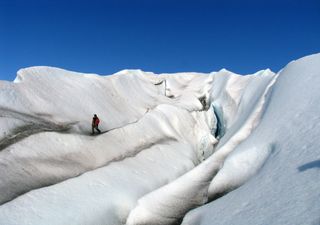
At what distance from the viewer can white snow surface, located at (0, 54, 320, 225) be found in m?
8.46

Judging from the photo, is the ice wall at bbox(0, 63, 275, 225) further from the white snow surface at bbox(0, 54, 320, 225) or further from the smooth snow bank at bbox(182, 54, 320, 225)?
the smooth snow bank at bbox(182, 54, 320, 225)

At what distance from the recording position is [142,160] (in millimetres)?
16641

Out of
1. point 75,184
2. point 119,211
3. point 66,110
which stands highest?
point 66,110

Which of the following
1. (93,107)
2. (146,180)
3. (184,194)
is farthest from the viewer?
(93,107)

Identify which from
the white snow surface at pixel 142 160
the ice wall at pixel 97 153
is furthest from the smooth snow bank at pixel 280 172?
the ice wall at pixel 97 153

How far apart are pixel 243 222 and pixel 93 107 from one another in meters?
13.9

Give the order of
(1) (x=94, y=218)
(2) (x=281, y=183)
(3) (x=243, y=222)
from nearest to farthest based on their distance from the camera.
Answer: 1. (3) (x=243, y=222)
2. (2) (x=281, y=183)
3. (1) (x=94, y=218)

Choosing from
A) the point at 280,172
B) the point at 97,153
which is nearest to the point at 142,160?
the point at 97,153

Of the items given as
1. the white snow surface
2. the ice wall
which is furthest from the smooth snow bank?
the ice wall

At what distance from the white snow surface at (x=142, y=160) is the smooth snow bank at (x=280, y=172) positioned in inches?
1.4

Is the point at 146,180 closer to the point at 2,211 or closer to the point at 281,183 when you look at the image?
the point at 2,211

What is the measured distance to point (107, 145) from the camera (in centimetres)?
1661

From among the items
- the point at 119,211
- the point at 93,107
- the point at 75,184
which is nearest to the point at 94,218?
the point at 119,211

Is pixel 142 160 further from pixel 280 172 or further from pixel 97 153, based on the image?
pixel 280 172
